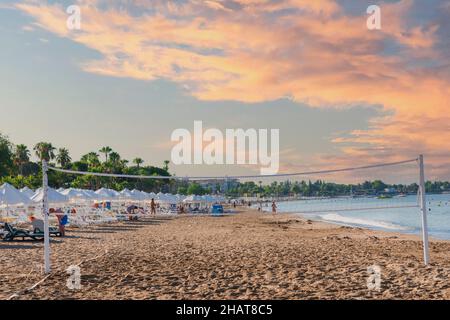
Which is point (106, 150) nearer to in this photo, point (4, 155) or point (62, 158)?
point (62, 158)

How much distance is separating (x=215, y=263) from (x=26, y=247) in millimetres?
7507

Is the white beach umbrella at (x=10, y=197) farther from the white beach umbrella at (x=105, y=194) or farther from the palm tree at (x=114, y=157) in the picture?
the palm tree at (x=114, y=157)

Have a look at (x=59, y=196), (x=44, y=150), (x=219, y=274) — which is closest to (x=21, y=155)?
(x=44, y=150)

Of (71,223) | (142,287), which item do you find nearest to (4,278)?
(142,287)

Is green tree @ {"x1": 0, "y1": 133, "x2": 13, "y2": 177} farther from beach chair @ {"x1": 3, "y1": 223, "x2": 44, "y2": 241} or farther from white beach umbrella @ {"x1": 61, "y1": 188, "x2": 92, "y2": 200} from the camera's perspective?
beach chair @ {"x1": 3, "y1": 223, "x2": 44, "y2": 241}

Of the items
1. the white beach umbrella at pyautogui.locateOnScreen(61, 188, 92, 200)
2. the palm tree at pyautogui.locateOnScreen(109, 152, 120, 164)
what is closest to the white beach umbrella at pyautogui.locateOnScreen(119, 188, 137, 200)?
the white beach umbrella at pyautogui.locateOnScreen(61, 188, 92, 200)

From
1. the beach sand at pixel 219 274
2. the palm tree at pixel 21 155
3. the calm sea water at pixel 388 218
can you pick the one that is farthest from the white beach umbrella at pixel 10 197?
the palm tree at pixel 21 155

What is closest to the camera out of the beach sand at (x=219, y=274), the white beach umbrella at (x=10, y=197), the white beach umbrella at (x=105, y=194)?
the beach sand at (x=219, y=274)

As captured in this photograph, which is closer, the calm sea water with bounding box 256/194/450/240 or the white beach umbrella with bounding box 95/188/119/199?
the calm sea water with bounding box 256/194/450/240

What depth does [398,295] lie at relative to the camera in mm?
7965

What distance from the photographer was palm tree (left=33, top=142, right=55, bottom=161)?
92500 millimetres

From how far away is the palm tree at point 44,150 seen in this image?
9250 cm
